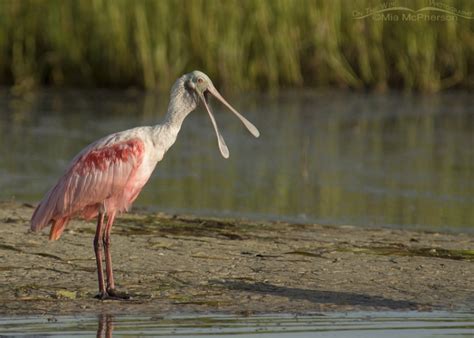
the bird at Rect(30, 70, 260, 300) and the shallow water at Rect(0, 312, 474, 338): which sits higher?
the bird at Rect(30, 70, 260, 300)

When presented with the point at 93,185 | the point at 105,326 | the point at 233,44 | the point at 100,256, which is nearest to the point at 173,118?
the point at 93,185

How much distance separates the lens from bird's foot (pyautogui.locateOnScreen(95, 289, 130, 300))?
22.7 feet

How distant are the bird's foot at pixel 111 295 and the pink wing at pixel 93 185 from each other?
573mm

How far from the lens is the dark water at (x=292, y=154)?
430 inches

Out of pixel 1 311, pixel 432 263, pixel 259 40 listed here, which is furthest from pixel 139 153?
pixel 259 40

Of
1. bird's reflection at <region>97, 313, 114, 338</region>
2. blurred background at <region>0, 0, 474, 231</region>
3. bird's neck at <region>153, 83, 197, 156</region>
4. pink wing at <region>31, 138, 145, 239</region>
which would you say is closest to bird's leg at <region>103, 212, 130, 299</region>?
pink wing at <region>31, 138, 145, 239</region>

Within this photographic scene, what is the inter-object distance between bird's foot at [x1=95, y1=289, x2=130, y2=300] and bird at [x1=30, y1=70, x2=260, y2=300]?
0.14 meters

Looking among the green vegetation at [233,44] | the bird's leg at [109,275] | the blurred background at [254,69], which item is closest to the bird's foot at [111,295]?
the bird's leg at [109,275]

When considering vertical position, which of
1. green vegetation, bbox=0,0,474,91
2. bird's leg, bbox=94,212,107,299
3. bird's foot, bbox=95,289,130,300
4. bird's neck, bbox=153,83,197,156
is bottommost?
bird's foot, bbox=95,289,130,300

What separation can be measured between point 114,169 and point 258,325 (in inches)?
56.3

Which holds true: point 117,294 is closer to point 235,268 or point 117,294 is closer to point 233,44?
point 235,268

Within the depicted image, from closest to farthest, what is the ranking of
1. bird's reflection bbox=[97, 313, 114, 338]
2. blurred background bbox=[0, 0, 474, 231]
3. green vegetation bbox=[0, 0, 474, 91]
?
bird's reflection bbox=[97, 313, 114, 338], blurred background bbox=[0, 0, 474, 231], green vegetation bbox=[0, 0, 474, 91]

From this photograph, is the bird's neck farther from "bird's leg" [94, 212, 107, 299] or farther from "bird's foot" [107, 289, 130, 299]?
"bird's foot" [107, 289, 130, 299]

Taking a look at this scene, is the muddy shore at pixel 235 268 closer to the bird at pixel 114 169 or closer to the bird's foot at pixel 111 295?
the bird's foot at pixel 111 295
